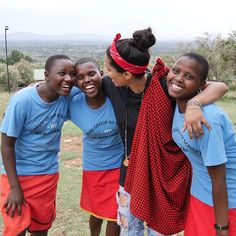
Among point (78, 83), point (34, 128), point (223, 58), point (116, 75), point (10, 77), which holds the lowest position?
point (10, 77)

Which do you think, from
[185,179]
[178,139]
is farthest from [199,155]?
[185,179]

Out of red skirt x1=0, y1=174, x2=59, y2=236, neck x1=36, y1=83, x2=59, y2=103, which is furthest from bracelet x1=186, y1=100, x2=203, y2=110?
red skirt x1=0, y1=174, x2=59, y2=236

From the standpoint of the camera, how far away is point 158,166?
2229 mm

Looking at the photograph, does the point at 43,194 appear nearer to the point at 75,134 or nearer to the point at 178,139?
the point at 178,139

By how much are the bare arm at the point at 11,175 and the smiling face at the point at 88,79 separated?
547 millimetres

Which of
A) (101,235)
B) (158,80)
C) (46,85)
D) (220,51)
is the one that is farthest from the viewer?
(220,51)

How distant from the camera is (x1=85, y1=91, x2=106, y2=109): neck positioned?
2598 mm

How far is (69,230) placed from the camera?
347 cm

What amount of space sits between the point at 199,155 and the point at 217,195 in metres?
0.21

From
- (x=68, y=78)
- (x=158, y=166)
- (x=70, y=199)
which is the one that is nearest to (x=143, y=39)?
(x=68, y=78)

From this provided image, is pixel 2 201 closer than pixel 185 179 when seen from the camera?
No

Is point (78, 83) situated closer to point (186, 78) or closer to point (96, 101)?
point (96, 101)

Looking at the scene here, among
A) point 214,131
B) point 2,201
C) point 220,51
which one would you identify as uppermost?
point 214,131

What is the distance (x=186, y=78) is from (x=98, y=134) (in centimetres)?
90
